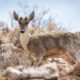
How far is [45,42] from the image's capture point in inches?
634

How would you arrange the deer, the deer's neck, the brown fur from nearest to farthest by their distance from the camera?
the deer's neck
the deer
the brown fur

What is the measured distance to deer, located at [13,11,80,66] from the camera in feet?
50.7

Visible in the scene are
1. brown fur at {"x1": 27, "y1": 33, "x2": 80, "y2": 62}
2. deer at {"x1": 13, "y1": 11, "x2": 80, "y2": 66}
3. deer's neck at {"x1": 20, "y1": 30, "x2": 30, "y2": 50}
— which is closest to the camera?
deer's neck at {"x1": 20, "y1": 30, "x2": 30, "y2": 50}

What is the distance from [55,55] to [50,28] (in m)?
12.4

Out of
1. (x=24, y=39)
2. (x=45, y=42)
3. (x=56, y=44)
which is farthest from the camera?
(x=45, y=42)

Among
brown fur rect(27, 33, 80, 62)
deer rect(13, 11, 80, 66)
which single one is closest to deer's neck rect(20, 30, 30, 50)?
deer rect(13, 11, 80, 66)

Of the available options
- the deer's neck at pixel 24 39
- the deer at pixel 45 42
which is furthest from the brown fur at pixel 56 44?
the deer's neck at pixel 24 39

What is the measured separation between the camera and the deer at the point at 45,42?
15.4 meters

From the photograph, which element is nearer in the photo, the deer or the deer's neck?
the deer's neck

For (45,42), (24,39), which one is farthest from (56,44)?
(24,39)

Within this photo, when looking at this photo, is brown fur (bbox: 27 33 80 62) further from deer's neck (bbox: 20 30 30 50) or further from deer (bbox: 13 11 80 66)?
deer's neck (bbox: 20 30 30 50)

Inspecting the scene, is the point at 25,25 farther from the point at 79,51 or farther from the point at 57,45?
the point at 79,51

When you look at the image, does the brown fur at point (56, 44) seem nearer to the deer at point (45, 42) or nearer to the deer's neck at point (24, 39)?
the deer at point (45, 42)

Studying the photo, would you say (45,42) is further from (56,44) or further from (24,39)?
(24,39)
